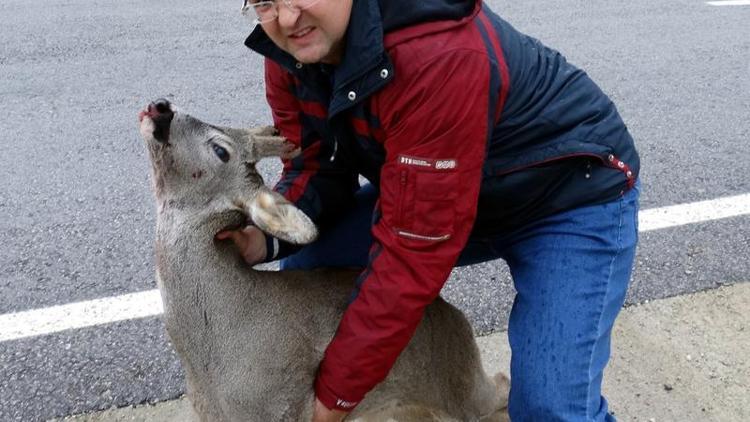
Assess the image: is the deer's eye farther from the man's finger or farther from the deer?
the man's finger

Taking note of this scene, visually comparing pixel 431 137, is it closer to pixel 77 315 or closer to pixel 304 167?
pixel 304 167

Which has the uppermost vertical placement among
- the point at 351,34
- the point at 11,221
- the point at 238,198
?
the point at 351,34

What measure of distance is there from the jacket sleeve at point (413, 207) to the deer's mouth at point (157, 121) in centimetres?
63

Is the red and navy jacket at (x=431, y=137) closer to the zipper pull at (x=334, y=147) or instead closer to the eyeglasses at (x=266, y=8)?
the zipper pull at (x=334, y=147)

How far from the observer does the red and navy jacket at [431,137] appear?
2143 mm

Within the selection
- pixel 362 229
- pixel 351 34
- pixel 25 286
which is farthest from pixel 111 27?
Answer: pixel 351 34

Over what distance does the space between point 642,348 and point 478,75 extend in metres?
1.88

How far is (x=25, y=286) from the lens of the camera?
3.86 m

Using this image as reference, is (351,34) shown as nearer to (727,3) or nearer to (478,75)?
(478,75)

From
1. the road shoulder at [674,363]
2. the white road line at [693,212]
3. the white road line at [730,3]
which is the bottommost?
the white road line at [730,3]

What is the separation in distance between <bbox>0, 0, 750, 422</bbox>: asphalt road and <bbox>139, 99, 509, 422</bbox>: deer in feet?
3.20

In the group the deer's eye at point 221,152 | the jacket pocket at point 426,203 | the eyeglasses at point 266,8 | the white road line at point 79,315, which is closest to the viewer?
the eyeglasses at point 266,8

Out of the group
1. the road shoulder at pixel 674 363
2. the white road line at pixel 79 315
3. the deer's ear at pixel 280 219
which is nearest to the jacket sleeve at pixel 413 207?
the deer's ear at pixel 280 219

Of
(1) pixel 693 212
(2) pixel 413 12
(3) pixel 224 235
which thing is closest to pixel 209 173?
(3) pixel 224 235
